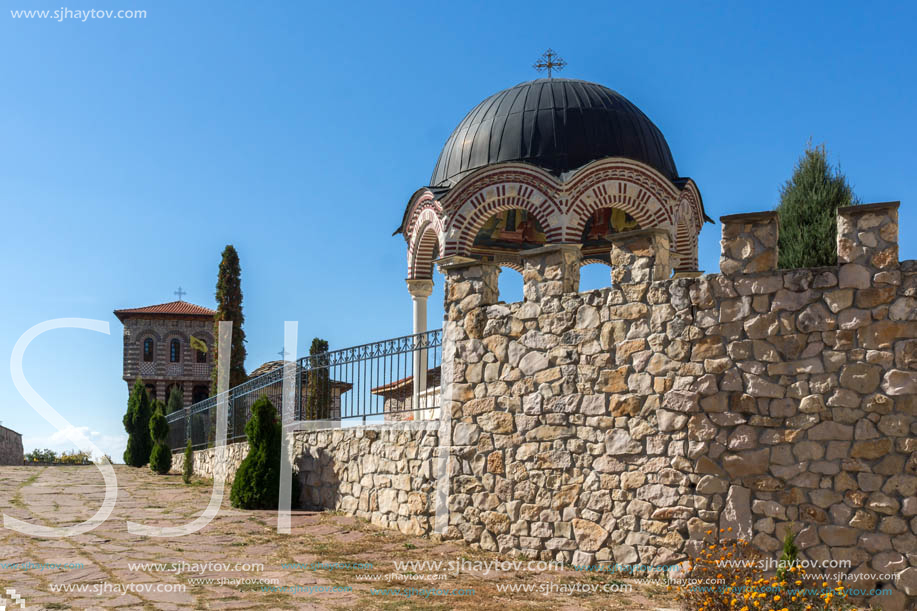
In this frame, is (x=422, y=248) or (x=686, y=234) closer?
(x=686, y=234)

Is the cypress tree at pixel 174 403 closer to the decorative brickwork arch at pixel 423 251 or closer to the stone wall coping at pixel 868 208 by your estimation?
the decorative brickwork arch at pixel 423 251

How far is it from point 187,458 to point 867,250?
12811 millimetres

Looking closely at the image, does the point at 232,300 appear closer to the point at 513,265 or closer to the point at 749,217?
the point at 513,265

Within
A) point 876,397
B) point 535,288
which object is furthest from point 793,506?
point 535,288

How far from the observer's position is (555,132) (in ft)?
45.3

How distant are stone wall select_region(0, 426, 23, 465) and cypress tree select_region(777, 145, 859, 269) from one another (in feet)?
74.8

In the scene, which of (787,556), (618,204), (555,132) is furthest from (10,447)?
(787,556)

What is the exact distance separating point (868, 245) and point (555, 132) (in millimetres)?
7641

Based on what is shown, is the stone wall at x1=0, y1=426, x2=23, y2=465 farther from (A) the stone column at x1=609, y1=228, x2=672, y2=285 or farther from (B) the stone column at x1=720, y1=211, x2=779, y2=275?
(B) the stone column at x1=720, y1=211, x2=779, y2=275

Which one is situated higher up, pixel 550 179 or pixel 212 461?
pixel 550 179

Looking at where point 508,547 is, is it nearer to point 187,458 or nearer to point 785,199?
point 785,199

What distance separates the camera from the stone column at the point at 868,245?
6664mm

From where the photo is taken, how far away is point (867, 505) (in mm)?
6566

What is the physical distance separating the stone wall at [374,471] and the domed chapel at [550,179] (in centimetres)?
314
